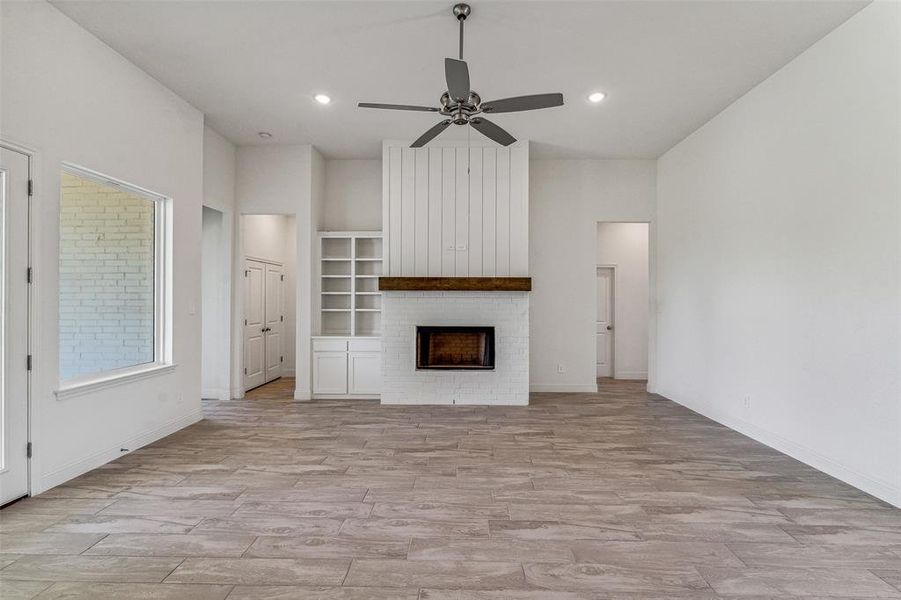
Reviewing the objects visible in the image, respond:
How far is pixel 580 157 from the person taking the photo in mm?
6484

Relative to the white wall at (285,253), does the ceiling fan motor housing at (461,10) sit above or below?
above

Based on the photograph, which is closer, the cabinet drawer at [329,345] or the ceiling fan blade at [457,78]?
the ceiling fan blade at [457,78]

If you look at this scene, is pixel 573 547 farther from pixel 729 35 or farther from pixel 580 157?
pixel 580 157

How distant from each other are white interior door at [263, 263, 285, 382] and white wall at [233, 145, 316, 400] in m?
1.03

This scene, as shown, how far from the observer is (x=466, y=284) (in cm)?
558

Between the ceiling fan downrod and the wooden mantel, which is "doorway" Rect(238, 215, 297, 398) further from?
the ceiling fan downrod

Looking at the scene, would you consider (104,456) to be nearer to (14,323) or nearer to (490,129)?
(14,323)

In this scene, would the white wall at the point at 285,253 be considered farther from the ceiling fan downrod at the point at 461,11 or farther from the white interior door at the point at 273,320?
the ceiling fan downrod at the point at 461,11

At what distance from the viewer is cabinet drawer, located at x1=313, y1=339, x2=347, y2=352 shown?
6.01 meters

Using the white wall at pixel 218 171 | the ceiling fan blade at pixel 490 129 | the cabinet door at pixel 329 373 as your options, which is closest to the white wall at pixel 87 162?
the white wall at pixel 218 171

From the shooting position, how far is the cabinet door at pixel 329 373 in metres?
6.00

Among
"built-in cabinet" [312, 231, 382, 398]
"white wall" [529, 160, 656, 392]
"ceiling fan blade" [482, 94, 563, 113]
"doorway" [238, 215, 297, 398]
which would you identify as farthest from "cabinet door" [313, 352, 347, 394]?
"ceiling fan blade" [482, 94, 563, 113]

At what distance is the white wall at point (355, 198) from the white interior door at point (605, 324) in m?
3.95

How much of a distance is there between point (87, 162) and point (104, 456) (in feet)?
7.34
